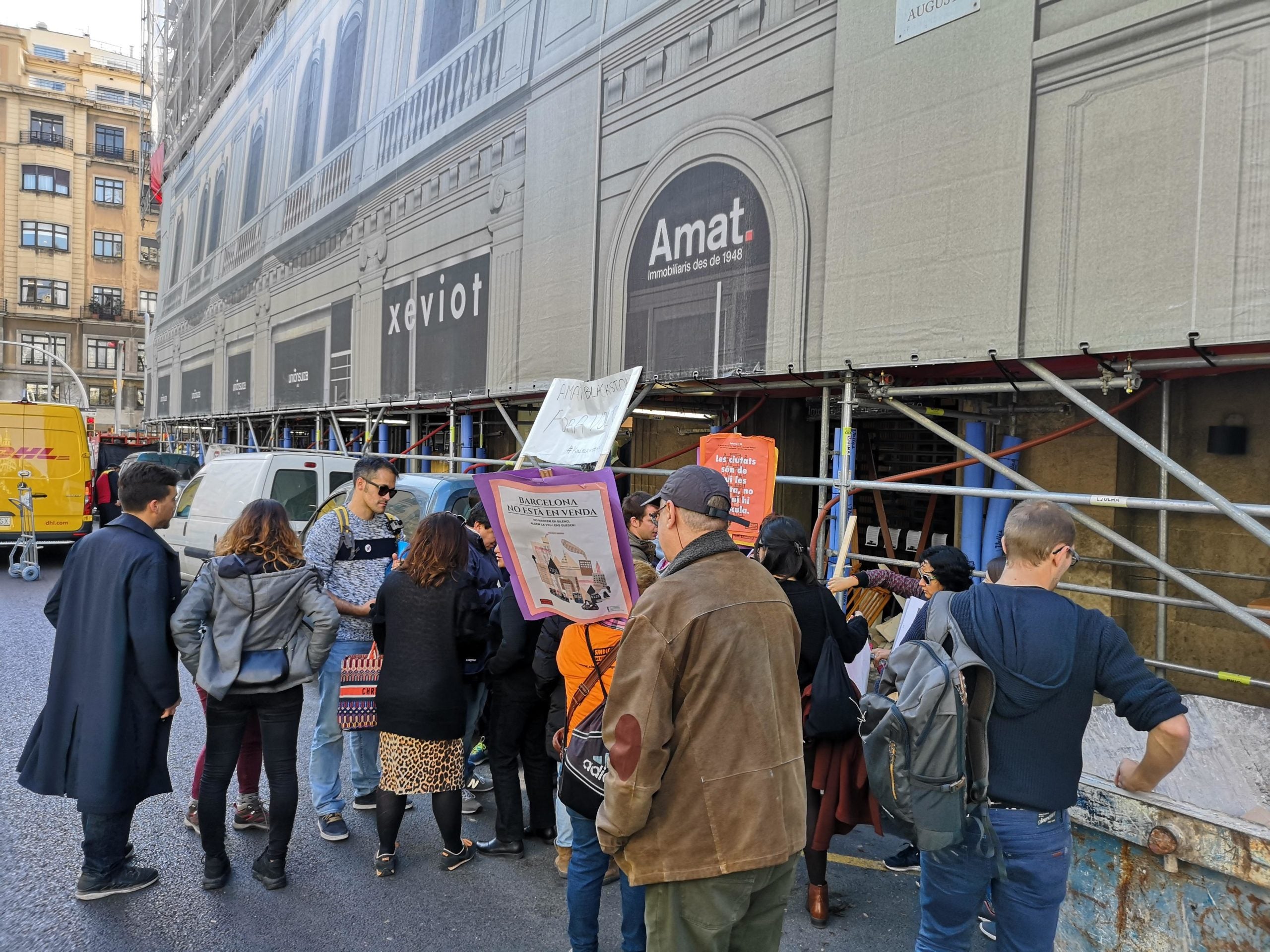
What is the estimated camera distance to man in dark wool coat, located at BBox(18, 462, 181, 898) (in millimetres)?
3441

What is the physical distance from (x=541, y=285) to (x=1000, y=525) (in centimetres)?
556

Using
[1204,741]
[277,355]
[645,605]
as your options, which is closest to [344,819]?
[645,605]

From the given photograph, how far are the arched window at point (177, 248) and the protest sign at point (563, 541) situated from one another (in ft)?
93.2

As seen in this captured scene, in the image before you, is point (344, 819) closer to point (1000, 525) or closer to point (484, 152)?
point (1000, 525)

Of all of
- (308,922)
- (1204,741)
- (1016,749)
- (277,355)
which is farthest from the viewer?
(277,355)

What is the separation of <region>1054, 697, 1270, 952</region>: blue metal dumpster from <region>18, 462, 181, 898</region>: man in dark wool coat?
3.66m

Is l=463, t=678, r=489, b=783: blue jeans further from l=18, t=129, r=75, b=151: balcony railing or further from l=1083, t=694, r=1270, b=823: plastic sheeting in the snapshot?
l=18, t=129, r=75, b=151: balcony railing

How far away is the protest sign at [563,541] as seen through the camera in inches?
118

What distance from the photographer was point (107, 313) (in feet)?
163

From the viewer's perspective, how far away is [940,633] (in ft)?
8.16

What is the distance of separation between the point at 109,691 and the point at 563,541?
2083 mm

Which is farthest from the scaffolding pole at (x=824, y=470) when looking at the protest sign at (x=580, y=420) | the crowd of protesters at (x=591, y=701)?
the protest sign at (x=580, y=420)

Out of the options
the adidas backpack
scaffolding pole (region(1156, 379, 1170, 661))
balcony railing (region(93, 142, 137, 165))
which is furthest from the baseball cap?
balcony railing (region(93, 142, 137, 165))

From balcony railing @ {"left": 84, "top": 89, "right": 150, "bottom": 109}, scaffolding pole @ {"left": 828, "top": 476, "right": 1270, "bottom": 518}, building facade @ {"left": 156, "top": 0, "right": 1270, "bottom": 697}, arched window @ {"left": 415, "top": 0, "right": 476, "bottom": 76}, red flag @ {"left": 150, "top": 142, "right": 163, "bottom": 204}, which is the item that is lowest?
scaffolding pole @ {"left": 828, "top": 476, "right": 1270, "bottom": 518}
